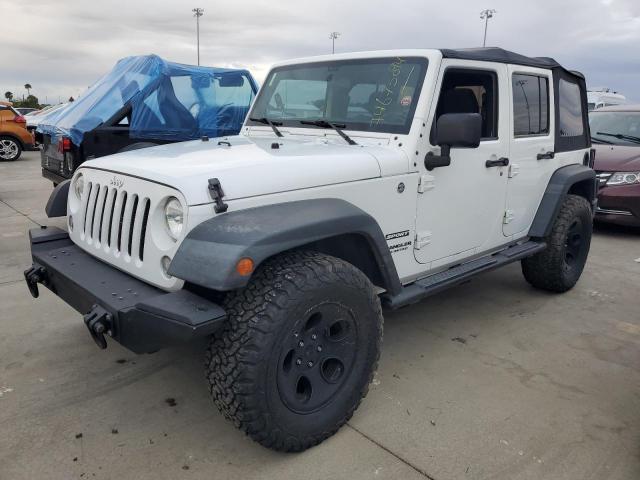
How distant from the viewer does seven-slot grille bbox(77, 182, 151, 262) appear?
2.45 meters

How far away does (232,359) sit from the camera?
2.13 m

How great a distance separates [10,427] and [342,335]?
1705 millimetres

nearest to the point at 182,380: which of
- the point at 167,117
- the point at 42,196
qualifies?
the point at 167,117

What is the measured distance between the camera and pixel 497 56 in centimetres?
359

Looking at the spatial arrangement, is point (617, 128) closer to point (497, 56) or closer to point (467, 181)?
point (497, 56)

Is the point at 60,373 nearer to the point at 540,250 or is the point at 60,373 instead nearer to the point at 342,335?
the point at 342,335

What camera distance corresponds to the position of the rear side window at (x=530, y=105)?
378 centimetres

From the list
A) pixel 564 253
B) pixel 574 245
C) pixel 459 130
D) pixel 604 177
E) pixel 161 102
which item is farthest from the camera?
pixel 161 102

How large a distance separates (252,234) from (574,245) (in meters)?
3.63

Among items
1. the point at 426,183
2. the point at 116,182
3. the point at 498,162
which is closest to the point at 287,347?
the point at 116,182

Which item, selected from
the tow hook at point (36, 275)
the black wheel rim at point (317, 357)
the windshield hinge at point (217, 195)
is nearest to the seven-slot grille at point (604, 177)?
the black wheel rim at point (317, 357)

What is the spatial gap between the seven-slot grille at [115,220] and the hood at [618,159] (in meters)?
6.45

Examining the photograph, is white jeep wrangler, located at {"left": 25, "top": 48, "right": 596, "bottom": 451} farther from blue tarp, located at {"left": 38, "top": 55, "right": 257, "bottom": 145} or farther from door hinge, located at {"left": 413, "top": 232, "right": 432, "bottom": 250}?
blue tarp, located at {"left": 38, "top": 55, "right": 257, "bottom": 145}

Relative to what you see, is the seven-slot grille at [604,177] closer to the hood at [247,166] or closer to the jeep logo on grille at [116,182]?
the hood at [247,166]
